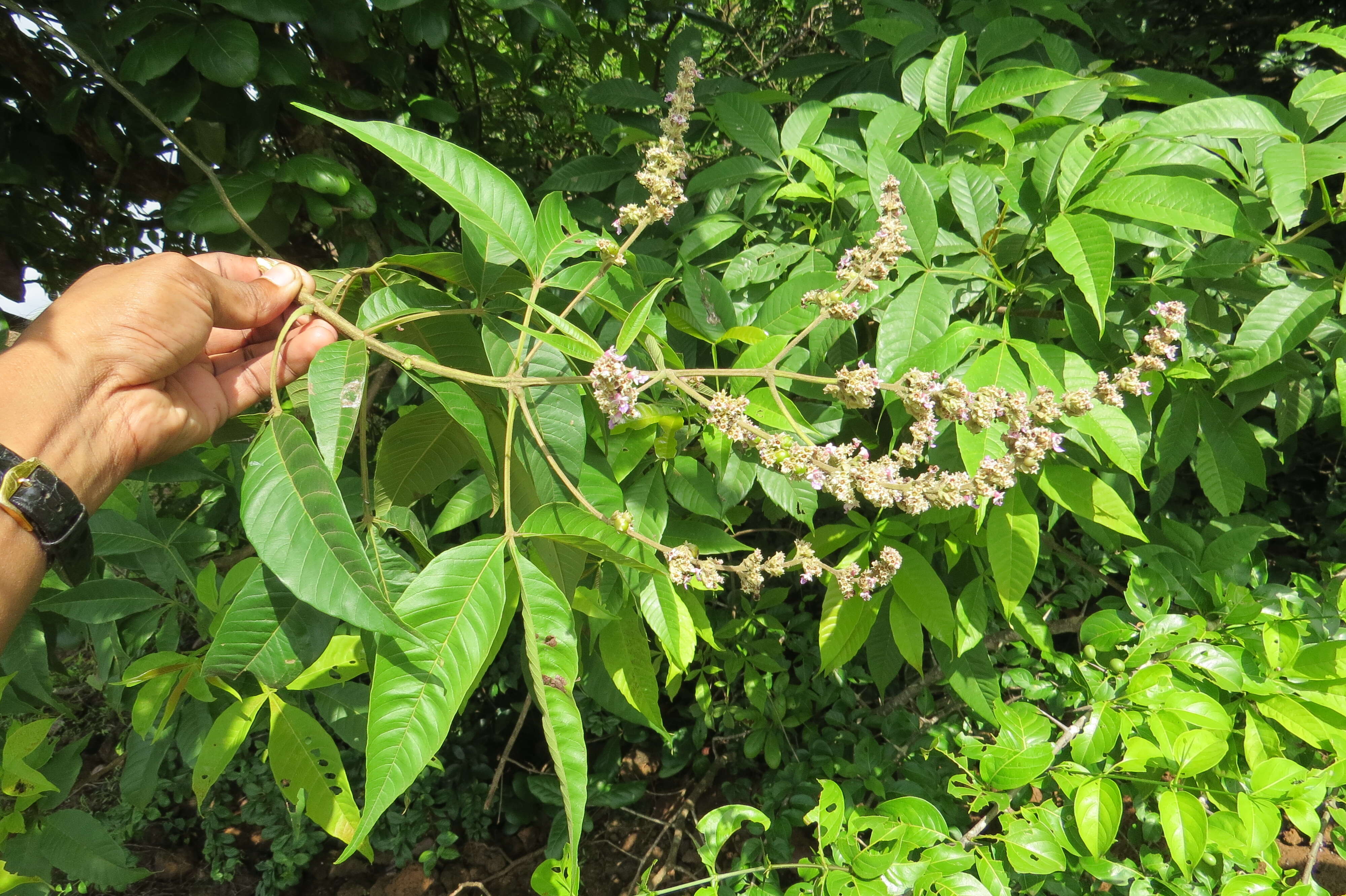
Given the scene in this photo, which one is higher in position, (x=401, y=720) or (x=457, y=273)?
(x=457, y=273)

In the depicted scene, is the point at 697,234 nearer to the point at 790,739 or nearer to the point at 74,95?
the point at 74,95

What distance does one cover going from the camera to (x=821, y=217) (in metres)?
1.67

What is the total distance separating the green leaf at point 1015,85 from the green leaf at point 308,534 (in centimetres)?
137

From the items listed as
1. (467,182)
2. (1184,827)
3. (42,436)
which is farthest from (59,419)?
(1184,827)

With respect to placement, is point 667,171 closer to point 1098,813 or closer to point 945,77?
point 945,77

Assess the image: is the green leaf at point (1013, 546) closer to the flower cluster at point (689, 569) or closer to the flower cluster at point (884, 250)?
the flower cluster at point (884, 250)

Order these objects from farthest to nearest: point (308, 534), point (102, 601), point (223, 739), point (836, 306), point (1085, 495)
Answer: point (102, 601) < point (1085, 495) < point (223, 739) < point (836, 306) < point (308, 534)

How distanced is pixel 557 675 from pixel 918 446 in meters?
0.57

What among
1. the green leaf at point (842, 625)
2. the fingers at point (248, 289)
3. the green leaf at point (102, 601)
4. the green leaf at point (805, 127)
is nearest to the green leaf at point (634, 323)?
the fingers at point (248, 289)

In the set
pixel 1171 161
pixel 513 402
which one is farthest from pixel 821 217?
pixel 513 402

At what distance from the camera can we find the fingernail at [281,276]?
1.25 m

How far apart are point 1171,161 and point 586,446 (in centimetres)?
115

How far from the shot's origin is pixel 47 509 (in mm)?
1056

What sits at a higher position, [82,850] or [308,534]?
[308,534]
